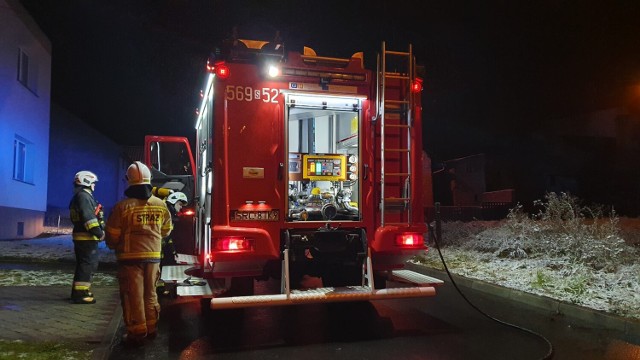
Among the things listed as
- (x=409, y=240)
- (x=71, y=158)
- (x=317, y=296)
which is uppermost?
(x=71, y=158)

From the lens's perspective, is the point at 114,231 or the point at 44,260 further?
the point at 44,260

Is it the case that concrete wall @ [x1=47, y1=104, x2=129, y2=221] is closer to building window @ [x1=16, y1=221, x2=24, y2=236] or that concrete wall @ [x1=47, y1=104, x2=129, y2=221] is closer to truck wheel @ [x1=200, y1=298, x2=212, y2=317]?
building window @ [x1=16, y1=221, x2=24, y2=236]

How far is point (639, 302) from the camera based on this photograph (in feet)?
20.3

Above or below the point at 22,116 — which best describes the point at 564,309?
→ below

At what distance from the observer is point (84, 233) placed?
6758mm

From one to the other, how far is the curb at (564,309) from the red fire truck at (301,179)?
201cm

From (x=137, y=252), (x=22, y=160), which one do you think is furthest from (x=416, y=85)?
(x=22, y=160)

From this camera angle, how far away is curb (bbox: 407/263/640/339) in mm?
5758

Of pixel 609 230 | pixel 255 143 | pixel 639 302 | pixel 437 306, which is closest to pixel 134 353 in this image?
pixel 255 143

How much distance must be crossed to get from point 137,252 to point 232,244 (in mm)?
934

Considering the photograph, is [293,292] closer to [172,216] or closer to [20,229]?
[172,216]

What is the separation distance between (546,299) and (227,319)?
4.36 meters

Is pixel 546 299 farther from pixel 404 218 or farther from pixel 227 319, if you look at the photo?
pixel 227 319

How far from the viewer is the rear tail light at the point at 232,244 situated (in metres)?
5.29
